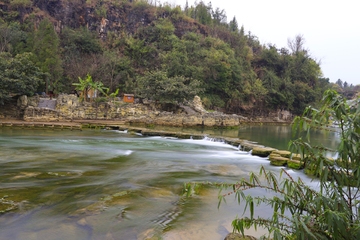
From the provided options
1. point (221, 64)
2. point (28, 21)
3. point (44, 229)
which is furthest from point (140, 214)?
point (28, 21)

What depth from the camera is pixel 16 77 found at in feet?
74.4

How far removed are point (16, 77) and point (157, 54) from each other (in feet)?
91.0

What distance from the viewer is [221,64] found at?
41.1 m

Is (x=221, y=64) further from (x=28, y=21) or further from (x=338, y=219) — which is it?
(x=338, y=219)

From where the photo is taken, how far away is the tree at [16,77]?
21656 millimetres

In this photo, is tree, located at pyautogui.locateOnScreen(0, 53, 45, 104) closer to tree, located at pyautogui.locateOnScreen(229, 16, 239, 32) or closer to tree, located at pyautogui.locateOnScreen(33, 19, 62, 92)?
tree, located at pyautogui.locateOnScreen(33, 19, 62, 92)

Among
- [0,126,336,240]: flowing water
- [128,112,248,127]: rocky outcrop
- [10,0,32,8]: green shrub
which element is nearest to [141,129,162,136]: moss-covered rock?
[128,112,248,127]: rocky outcrop

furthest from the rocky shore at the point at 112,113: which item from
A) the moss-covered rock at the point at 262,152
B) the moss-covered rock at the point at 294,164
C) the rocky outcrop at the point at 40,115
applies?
the moss-covered rock at the point at 294,164

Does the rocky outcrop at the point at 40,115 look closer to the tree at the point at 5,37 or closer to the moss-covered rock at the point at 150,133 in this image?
the moss-covered rock at the point at 150,133

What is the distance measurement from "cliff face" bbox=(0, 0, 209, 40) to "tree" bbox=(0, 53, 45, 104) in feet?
95.0

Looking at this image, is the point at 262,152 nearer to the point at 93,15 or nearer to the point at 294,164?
the point at 294,164

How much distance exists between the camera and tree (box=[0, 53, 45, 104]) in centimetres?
2166

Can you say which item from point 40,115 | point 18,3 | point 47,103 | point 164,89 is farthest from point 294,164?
point 18,3

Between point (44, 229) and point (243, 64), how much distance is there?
51424mm
